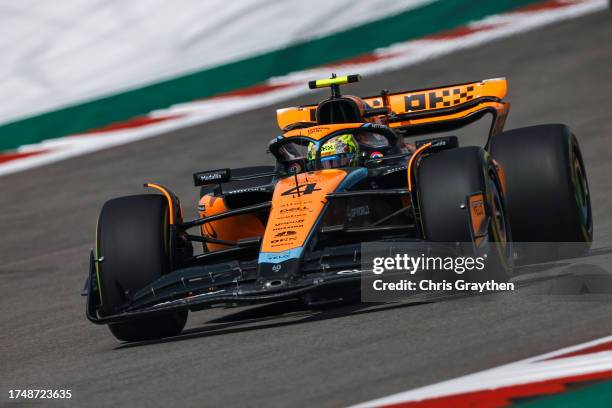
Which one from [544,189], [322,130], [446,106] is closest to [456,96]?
[446,106]

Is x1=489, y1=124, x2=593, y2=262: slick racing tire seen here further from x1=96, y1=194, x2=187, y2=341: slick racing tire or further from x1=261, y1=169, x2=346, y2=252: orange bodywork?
x1=96, y1=194, x2=187, y2=341: slick racing tire

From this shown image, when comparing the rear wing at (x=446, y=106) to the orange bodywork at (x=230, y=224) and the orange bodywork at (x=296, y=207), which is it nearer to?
the orange bodywork at (x=230, y=224)

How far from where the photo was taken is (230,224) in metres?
8.57

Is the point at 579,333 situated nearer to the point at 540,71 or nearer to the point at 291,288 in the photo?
the point at 291,288

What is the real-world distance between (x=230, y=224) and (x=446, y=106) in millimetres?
2244

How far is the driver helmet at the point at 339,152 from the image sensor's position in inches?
319

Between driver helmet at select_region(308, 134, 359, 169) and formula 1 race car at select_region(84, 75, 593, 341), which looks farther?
driver helmet at select_region(308, 134, 359, 169)

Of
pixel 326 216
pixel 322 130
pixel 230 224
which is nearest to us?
pixel 326 216

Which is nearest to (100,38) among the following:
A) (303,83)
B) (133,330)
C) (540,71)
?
(303,83)

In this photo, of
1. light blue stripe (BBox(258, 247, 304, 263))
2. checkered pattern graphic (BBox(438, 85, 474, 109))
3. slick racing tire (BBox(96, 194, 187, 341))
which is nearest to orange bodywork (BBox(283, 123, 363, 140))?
slick racing tire (BBox(96, 194, 187, 341))

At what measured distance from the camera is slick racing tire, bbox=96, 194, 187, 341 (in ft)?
23.7

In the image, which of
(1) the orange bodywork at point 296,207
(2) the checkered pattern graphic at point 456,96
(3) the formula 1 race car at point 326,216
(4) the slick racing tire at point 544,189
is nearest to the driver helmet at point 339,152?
(3) the formula 1 race car at point 326,216

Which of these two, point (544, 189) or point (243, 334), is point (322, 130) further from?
point (243, 334)

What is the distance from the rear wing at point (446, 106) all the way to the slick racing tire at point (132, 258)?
2370 millimetres
